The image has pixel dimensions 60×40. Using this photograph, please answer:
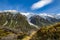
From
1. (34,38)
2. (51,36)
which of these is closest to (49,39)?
(51,36)

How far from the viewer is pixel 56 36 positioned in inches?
598

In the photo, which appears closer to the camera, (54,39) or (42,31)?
(54,39)

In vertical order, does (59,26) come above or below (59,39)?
above

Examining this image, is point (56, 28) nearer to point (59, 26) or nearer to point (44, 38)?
point (59, 26)

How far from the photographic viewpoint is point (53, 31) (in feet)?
51.0

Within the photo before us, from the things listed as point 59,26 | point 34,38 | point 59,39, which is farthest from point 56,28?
point 34,38

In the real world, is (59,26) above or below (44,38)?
above

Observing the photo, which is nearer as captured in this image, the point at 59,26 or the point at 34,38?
the point at 59,26

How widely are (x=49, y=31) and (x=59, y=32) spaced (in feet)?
3.09

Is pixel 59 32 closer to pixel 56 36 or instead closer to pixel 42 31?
pixel 56 36

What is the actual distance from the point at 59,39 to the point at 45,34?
62.2 inches

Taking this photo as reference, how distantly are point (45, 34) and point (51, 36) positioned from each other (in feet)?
2.41

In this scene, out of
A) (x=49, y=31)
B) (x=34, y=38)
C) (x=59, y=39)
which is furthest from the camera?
(x=34, y=38)

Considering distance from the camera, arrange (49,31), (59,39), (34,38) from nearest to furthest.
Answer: (59,39) < (49,31) < (34,38)
